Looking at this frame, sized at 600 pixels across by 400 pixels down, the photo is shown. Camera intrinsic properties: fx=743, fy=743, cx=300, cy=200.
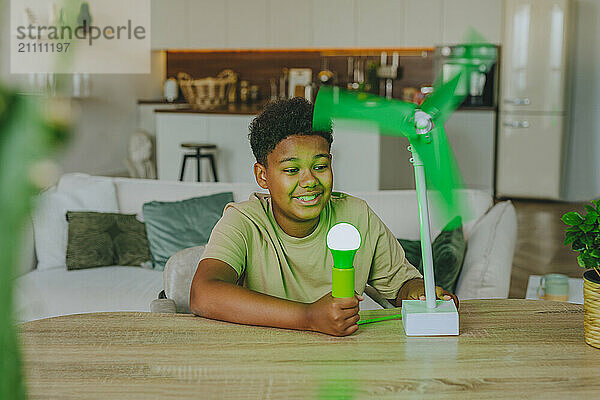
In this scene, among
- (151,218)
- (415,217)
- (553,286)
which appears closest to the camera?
(553,286)

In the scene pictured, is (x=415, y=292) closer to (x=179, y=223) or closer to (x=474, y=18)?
(x=179, y=223)

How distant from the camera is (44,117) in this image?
0.32 metres

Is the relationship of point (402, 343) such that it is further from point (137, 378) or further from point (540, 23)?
point (540, 23)

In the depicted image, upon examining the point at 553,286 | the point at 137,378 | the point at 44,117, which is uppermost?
the point at 44,117

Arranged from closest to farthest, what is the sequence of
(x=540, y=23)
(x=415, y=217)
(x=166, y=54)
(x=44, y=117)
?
(x=44, y=117) < (x=415, y=217) < (x=540, y=23) < (x=166, y=54)

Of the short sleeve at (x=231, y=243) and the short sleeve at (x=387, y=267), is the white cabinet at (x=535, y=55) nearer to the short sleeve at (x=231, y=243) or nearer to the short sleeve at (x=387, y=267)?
the short sleeve at (x=387, y=267)

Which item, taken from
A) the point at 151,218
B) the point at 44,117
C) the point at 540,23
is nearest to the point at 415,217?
the point at 151,218

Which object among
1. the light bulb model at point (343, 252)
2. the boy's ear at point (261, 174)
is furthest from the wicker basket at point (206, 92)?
the light bulb model at point (343, 252)

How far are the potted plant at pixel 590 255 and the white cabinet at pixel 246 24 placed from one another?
676 centimetres

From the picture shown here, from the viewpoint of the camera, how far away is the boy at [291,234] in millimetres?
1519

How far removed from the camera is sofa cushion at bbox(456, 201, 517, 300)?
2.31 metres

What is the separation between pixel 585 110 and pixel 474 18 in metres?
1.45

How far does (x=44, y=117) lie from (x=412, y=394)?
33.0 inches

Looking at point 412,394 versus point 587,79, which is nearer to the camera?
point 412,394
